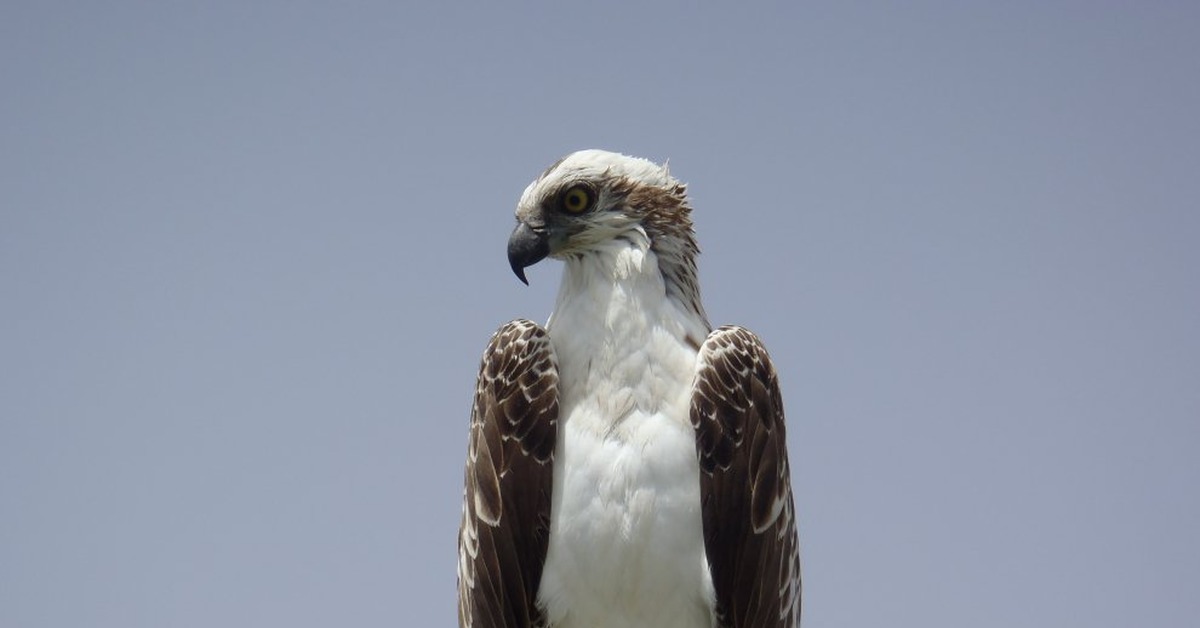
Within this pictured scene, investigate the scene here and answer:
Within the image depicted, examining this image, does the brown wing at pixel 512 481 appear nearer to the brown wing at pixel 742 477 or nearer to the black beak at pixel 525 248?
the black beak at pixel 525 248

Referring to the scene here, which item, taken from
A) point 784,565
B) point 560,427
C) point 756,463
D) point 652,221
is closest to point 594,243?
point 652,221

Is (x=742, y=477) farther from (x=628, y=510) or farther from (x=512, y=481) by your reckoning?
(x=512, y=481)

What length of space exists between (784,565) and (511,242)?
2467 mm

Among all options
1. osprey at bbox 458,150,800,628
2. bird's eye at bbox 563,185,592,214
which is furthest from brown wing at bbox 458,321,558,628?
bird's eye at bbox 563,185,592,214

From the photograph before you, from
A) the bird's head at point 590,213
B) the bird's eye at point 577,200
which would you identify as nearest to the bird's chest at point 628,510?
the bird's head at point 590,213

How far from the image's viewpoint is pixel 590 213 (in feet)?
23.5

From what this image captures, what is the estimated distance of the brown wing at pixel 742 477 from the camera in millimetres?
6637

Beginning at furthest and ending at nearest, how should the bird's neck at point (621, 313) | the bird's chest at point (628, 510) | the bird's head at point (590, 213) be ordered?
the bird's head at point (590, 213)
the bird's neck at point (621, 313)
the bird's chest at point (628, 510)

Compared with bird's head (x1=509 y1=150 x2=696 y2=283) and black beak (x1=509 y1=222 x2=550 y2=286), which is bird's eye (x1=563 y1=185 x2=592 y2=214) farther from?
black beak (x1=509 y1=222 x2=550 y2=286)

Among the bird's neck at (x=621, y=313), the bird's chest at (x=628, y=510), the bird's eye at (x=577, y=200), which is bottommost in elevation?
the bird's chest at (x=628, y=510)

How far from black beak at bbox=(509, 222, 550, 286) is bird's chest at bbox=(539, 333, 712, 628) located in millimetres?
869

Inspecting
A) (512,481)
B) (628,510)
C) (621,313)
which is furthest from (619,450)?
(621,313)

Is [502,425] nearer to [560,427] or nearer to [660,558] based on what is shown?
[560,427]

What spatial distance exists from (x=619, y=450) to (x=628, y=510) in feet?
1.06
